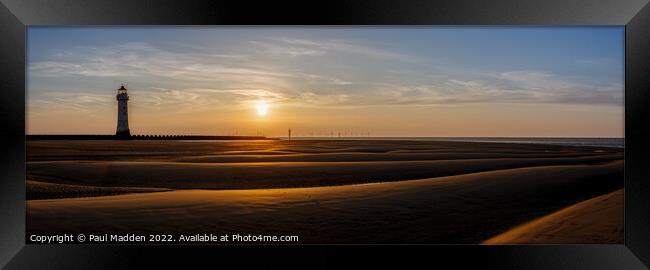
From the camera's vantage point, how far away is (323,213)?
15.4ft

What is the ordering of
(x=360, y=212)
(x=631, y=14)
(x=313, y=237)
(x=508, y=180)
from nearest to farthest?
(x=631, y=14) < (x=313, y=237) < (x=360, y=212) < (x=508, y=180)

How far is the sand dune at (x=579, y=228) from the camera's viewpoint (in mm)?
3852

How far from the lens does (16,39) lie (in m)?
3.64

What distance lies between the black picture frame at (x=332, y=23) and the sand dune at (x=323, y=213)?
1.20 feet

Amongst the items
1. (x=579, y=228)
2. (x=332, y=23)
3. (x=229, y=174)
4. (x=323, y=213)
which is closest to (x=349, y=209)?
(x=323, y=213)

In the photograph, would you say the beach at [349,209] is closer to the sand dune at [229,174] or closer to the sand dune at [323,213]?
the sand dune at [323,213]

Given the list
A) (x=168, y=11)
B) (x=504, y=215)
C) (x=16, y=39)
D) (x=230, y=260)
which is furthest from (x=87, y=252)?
(x=504, y=215)

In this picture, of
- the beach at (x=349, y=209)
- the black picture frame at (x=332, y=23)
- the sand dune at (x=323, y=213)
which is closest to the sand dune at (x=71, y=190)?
the beach at (x=349, y=209)

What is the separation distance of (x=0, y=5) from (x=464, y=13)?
12.9 ft

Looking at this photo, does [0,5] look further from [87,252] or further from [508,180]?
[508,180]

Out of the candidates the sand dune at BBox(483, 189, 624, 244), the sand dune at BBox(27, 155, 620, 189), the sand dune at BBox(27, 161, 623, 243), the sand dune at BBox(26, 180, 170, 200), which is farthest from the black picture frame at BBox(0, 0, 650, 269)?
the sand dune at BBox(27, 155, 620, 189)

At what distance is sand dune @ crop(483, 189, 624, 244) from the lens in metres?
3.85

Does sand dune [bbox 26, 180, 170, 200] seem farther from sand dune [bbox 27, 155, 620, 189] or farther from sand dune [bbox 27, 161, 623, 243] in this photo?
sand dune [bbox 27, 161, 623, 243]

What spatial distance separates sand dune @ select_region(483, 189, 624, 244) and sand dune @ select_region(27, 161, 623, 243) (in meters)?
0.25
